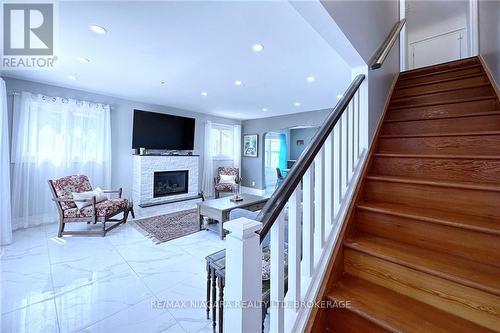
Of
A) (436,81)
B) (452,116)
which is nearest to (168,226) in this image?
(452,116)

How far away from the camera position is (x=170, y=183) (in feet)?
19.0

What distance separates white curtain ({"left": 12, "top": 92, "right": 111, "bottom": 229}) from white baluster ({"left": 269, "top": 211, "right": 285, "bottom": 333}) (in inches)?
189

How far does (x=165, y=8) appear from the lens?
1.93 m

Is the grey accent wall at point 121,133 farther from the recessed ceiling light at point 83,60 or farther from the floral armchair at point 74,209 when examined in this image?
the recessed ceiling light at point 83,60

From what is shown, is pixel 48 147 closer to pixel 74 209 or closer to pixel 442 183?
pixel 74 209

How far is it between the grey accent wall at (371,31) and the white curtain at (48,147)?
4796 millimetres

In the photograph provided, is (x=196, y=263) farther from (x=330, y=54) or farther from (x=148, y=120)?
(x=148, y=120)

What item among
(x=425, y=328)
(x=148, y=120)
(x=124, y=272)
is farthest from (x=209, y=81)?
(x=425, y=328)

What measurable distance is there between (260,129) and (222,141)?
4.31ft

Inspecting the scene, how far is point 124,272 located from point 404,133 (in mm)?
3292

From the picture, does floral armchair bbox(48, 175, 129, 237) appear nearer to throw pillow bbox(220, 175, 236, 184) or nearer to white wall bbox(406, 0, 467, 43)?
throw pillow bbox(220, 175, 236, 184)

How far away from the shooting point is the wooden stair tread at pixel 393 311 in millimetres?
977

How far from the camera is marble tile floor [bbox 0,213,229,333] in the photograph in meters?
1.74

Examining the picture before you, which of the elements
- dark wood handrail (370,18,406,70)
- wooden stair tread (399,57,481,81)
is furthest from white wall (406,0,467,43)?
dark wood handrail (370,18,406,70)
